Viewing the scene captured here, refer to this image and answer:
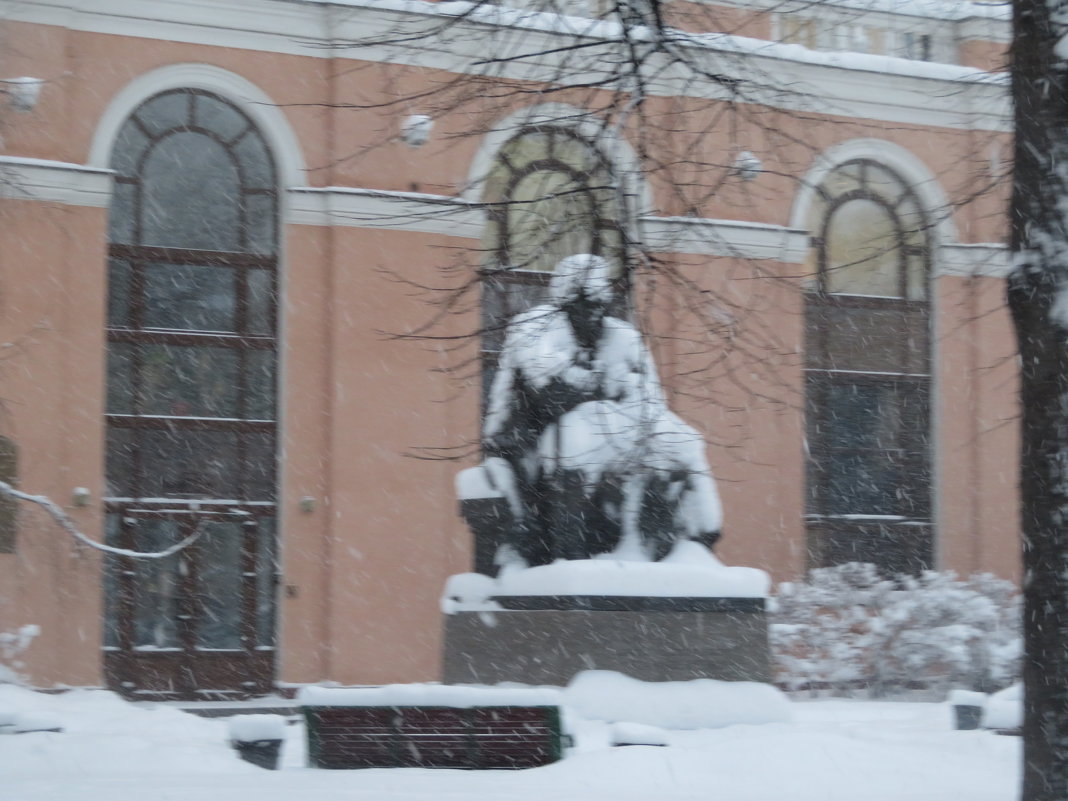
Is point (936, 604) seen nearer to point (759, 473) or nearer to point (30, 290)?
point (759, 473)

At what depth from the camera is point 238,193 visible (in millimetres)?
20766

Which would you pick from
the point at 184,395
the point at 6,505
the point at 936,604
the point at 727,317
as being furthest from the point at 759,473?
the point at 727,317

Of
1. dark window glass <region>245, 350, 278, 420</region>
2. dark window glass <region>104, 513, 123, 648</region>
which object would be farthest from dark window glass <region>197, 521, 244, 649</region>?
dark window glass <region>245, 350, 278, 420</region>

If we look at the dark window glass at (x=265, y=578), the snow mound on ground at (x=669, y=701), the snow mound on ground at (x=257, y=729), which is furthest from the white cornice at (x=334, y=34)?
the snow mound on ground at (x=257, y=729)

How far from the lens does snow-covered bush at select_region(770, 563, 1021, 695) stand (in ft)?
57.2

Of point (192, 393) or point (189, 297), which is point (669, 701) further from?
point (189, 297)

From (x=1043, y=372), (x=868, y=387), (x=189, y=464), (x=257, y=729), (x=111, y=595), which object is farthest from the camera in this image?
(x=868, y=387)

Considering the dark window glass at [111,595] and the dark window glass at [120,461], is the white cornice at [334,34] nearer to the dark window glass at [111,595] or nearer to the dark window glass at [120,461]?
the dark window glass at [120,461]

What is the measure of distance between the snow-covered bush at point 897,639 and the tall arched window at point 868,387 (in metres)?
3.55

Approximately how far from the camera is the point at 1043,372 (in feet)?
20.9

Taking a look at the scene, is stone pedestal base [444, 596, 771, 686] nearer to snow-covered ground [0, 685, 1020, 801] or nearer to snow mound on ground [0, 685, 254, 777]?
snow-covered ground [0, 685, 1020, 801]

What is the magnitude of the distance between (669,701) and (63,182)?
12.1 metres

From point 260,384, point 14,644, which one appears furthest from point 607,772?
point 260,384

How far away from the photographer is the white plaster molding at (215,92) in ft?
65.4
